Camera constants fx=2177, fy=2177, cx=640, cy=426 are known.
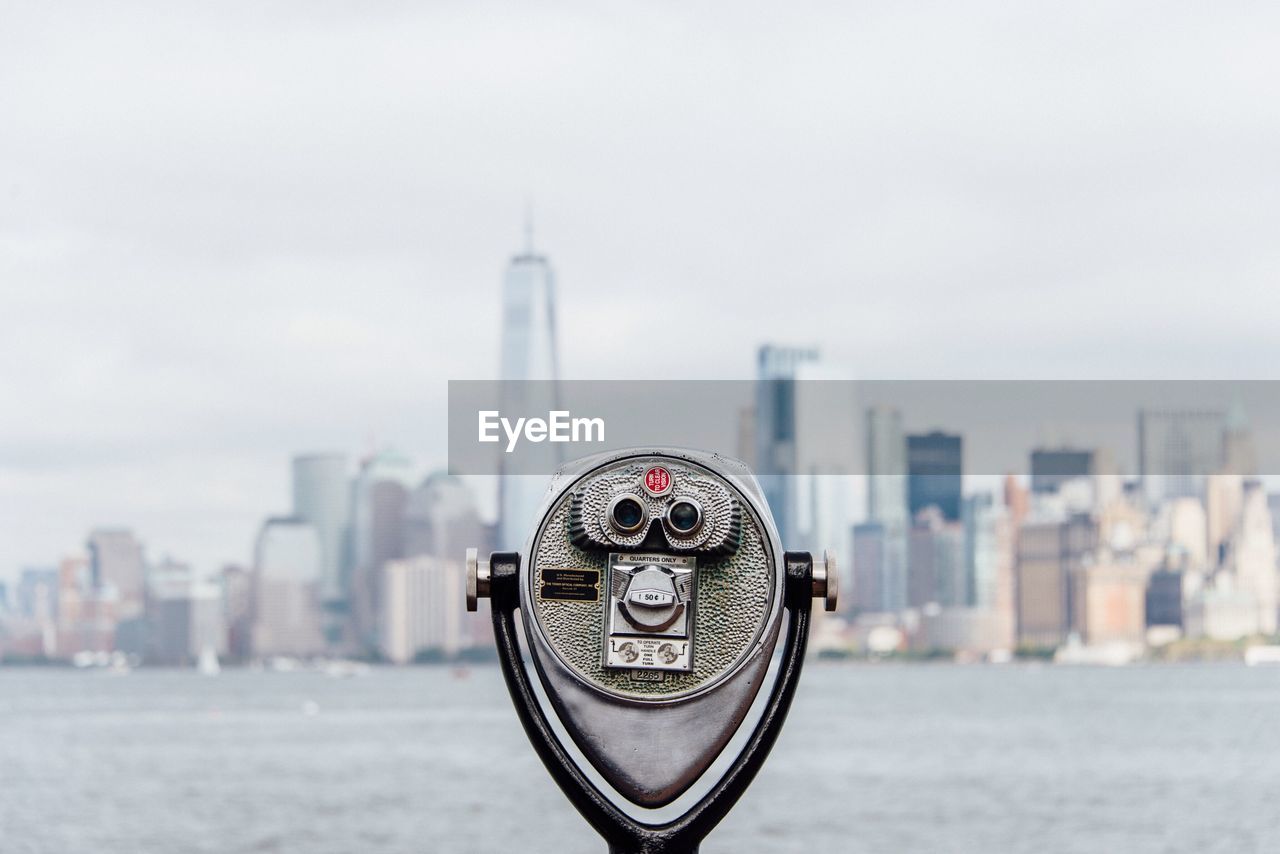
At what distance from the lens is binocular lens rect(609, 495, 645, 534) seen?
4.26m

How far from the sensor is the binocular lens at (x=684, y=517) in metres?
4.24

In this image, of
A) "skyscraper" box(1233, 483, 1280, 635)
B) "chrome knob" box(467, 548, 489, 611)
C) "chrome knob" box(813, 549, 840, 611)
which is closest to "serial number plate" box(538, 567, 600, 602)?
"chrome knob" box(467, 548, 489, 611)

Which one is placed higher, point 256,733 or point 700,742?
point 700,742

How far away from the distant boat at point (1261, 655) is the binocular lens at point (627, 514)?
14876 cm

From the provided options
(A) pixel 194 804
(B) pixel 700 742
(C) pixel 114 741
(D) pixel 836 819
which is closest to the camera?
(B) pixel 700 742

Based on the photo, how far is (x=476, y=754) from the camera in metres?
65.2

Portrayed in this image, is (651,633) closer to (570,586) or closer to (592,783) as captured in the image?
(570,586)

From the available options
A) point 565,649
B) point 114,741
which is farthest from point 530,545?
point 114,741

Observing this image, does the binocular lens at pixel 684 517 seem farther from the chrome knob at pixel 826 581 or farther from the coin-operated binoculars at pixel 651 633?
the chrome knob at pixel 826 581

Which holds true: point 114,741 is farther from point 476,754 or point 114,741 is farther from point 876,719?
point 876,719

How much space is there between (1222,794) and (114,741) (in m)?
40.8

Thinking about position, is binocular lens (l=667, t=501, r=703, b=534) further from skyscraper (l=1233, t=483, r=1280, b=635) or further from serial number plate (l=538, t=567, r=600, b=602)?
skyscraper (l=1233, t=483, r=1280, b=635)

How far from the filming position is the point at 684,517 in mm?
4246

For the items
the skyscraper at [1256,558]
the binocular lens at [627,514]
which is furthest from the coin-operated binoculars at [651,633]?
the skyscraper at [1256,558]
